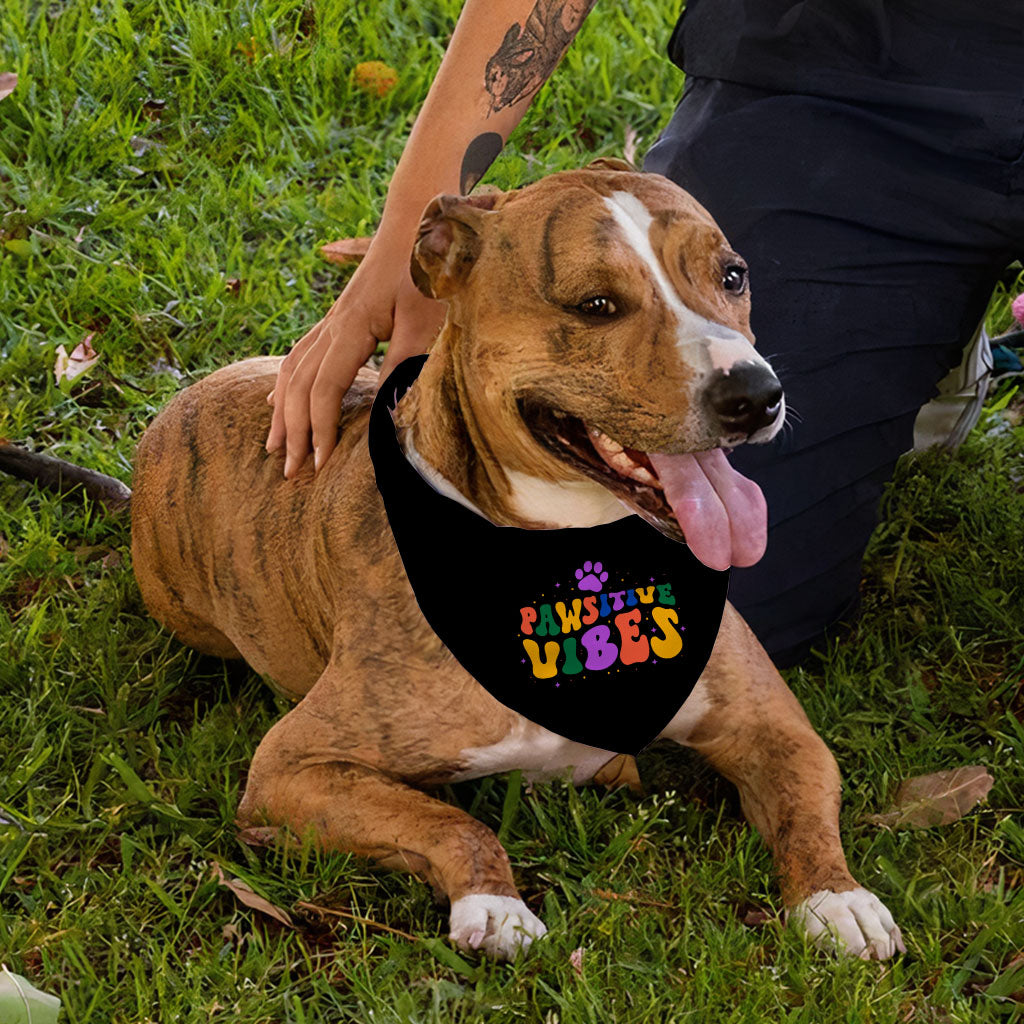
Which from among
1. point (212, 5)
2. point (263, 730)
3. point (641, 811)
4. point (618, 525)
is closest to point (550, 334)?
point (618, 525)

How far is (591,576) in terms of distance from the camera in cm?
299

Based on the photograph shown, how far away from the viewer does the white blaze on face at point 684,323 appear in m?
2.47

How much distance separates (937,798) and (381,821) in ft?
3.71

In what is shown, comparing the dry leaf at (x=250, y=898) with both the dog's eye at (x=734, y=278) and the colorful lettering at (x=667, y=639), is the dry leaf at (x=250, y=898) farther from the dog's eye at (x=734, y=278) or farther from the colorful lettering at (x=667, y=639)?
the dog's eye at (x=734, y=278)

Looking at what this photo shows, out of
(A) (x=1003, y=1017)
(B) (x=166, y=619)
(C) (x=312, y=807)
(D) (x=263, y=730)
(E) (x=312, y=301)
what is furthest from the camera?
(E) (x=312, y=301)

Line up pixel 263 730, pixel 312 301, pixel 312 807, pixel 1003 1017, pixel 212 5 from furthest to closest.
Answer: pixel 212 5
pixel 312 301
pixel 263 730
pixel 312 807
pixel 1003 1017

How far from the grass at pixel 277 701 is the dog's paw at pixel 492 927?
0.04m

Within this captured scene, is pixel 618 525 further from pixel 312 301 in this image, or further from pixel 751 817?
pixel 312 301

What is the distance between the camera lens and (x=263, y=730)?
3.40 meters

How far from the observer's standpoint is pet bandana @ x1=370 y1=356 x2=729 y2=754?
9.46 feet

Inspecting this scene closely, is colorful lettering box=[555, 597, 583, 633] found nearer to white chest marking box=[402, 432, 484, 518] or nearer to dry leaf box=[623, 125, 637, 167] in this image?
white chest marking box=[402, 432, 484, 518]

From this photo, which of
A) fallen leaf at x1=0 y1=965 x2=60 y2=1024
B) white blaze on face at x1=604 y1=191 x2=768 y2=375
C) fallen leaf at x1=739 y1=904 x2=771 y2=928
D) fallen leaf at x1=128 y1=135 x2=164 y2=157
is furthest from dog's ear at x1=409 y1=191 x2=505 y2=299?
fallen leaf at x1=128 y1=135 x2=164 y2=157

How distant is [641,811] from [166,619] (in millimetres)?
1315

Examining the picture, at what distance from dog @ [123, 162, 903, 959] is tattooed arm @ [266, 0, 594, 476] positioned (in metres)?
0.10
